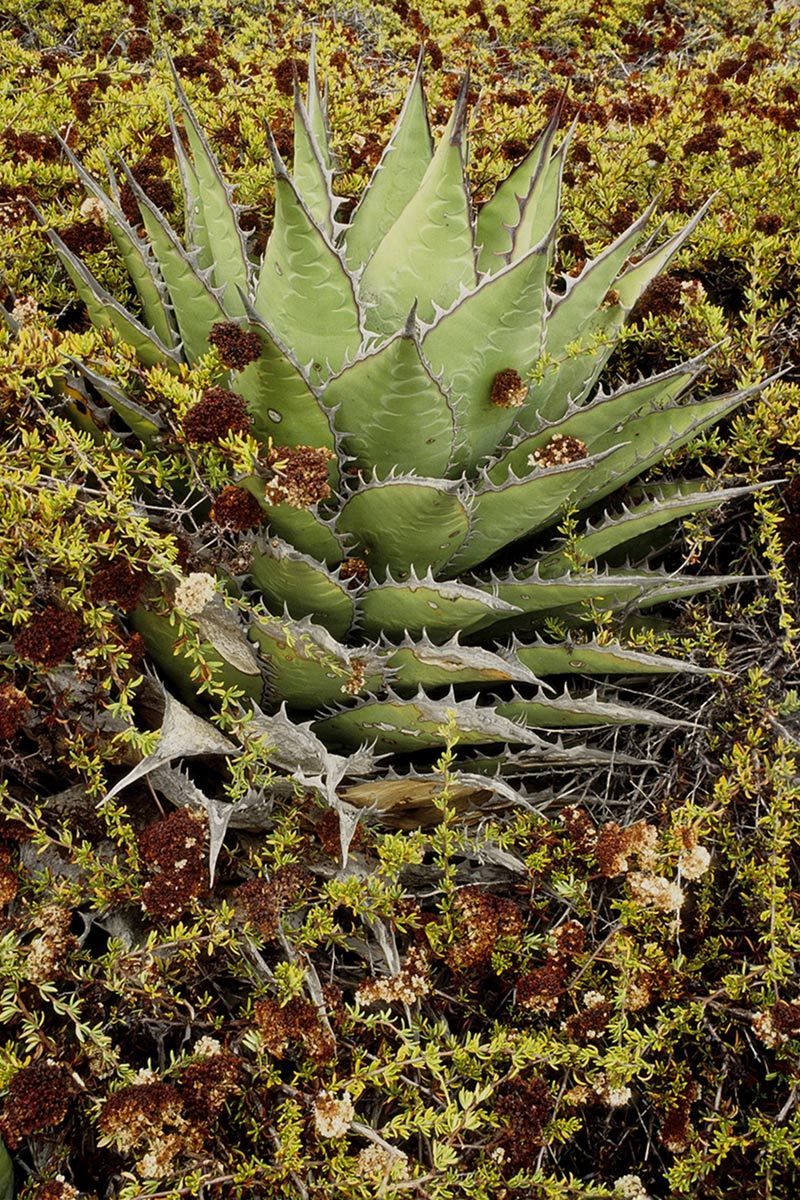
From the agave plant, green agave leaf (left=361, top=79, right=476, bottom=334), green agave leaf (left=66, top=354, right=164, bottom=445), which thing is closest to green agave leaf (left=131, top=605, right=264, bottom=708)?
the agave plant

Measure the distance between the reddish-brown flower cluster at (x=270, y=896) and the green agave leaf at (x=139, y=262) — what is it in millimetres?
A: 1145

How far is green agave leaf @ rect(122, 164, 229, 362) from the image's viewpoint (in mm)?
1797

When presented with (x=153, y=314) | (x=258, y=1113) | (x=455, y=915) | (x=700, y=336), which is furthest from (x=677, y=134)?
(x=258, y=1113)

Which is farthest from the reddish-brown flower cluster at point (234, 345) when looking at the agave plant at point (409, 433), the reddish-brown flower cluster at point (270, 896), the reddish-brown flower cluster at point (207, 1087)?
the reddish-brown flower cluster at point (207, 1087)

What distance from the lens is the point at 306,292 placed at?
5.68 ft

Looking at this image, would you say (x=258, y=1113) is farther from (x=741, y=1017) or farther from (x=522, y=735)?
(x=741, y=1017)

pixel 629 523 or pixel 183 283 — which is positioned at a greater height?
pixel 183 283

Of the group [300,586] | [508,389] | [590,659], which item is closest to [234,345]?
[300,586]

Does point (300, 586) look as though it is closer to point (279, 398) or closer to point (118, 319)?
point (279, 398)

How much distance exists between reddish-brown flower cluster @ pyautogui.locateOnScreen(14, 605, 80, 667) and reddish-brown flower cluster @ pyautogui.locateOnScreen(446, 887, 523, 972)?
0.82 metres

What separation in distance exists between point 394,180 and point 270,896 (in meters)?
1.54

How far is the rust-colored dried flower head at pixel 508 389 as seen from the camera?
5.80 feet

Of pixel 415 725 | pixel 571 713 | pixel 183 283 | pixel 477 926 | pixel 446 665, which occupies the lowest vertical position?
pixel 477 926

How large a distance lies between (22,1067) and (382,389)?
4.11 feet
